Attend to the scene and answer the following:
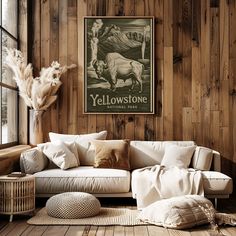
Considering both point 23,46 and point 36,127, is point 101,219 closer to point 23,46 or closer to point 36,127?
point 36,127

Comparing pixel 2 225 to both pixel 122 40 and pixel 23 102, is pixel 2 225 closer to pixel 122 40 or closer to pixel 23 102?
pixel 23 102

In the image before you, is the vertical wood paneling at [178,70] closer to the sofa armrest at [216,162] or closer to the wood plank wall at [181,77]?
the wood plank wall at [181,77]

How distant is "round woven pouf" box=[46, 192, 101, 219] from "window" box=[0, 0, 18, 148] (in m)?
1.47

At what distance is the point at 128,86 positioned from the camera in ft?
21.0

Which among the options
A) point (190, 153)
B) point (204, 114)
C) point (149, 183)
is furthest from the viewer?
point (204, 114)

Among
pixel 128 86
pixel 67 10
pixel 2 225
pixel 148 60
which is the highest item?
pixel 67 10

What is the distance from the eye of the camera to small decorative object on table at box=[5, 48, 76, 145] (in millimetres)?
6008

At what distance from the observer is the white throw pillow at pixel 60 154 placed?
5.48 meters

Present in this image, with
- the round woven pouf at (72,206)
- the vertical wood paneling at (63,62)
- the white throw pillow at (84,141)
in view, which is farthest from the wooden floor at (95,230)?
the vertical wood paneling at (63,62)

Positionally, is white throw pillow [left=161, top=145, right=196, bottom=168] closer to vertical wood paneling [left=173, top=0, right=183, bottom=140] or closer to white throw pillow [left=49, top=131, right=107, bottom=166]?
vertical wood paneling [left=173, top=0, right=183, bottom=140]

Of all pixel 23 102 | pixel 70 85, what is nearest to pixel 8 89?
pixel 23 102

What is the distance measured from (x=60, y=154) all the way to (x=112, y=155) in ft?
2.23

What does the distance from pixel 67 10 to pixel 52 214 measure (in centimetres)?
320

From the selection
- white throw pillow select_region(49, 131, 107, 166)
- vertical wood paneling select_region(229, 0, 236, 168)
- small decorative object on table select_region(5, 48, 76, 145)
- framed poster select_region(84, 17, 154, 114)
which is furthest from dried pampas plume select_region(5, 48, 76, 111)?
vertical wood paneling select_region(229, 0, 236, 168)
